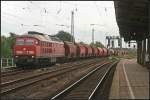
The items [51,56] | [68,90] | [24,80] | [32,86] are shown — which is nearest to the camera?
[68,90]

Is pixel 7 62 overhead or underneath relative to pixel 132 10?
underneath

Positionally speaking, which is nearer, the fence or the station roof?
the station roof

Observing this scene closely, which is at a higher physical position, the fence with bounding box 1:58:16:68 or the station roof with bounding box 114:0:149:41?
the station roof with bounding box 114:0:149:41

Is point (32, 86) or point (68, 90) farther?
point (32, 86)

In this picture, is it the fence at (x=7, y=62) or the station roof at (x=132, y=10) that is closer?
the station roof at (x=132, y=10)

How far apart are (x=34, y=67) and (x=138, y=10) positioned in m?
14.6

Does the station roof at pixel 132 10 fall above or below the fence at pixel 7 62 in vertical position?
above

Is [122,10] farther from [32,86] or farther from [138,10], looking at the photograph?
[32,86]

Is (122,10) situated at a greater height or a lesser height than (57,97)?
greater

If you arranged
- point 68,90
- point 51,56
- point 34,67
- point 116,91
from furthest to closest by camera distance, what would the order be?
point 51,56, point 34,67, point 68,90, point 116,91

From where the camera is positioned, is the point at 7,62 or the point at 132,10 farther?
the point at 7,62

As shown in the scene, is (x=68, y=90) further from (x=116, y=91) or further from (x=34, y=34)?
(x=34, y=34)

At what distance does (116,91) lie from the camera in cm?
1798

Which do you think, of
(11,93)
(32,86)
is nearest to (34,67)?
(32,86)
